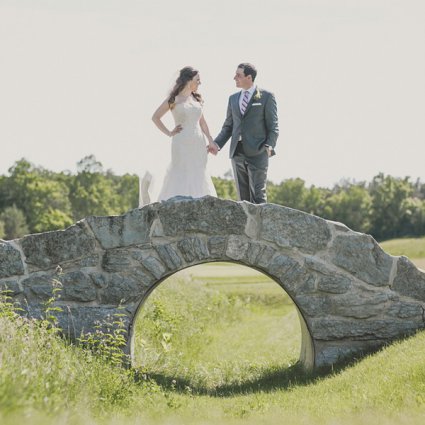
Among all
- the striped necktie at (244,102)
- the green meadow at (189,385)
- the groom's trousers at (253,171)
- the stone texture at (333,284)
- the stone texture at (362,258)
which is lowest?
the green meadow at (189,385)

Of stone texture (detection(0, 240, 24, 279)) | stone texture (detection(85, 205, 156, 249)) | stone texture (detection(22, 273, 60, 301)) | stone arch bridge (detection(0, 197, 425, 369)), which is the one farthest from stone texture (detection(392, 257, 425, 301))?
stone texture (detection(0, 240, 24, 279))

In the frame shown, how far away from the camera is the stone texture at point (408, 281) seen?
810 centimetres

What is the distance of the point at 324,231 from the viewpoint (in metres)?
7.89

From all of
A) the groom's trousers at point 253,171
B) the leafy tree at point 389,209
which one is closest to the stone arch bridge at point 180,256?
the groom's trousers at point 253,171

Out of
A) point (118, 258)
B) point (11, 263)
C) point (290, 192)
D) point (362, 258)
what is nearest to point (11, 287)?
point (11, 263)

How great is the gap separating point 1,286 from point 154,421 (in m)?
3.12

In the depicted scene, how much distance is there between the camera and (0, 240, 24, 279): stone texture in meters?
7.79

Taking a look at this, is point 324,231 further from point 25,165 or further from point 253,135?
point 25,165

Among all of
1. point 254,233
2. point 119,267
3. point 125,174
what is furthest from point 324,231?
point 125,174

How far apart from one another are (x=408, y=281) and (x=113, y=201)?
1895 inches

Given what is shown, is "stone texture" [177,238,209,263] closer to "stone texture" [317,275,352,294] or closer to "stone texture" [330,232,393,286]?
"stone texture" [317,275,352,294]

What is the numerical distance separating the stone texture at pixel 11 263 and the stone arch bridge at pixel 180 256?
0.04 ft

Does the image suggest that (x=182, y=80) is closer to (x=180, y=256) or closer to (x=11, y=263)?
(x=180, y=256)

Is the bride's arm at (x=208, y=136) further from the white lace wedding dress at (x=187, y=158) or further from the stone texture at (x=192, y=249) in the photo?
the stone texture at (x=192, y=249)
